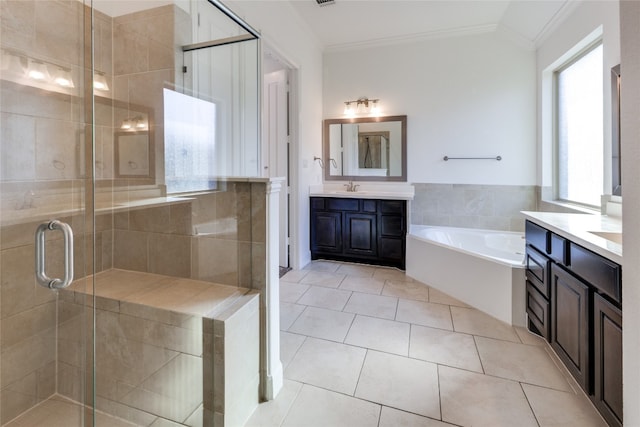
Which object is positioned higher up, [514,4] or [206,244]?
[514,4]

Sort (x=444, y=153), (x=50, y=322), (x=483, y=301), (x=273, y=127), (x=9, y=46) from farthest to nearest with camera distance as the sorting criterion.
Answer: (x=444, y=153) → (x=273, y=127) → (x=483, y=301) → (x=50, y=322) → (x=9, y=46)

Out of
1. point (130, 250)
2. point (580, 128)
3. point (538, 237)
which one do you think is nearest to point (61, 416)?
point (130, 250)

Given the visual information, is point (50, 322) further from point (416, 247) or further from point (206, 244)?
point (416, 247)

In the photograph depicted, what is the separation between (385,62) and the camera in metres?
4.08

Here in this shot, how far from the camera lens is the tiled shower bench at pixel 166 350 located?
135 cm

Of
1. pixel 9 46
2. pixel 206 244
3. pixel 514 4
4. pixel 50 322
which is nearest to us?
pixel 9 46

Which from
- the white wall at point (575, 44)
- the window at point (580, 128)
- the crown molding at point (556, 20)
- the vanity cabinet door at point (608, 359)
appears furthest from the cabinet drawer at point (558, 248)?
the crown molding at point (556, 20)

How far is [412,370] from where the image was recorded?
179 cm

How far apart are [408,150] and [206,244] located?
313cm

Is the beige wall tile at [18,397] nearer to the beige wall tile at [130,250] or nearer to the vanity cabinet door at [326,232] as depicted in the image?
the beige wall tile at [130,250]

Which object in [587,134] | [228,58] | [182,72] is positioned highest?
[228,58]

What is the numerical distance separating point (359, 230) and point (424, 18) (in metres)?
2.54

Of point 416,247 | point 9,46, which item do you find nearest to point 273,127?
point 416,247

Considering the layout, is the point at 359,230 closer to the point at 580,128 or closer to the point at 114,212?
the point at 580,128
